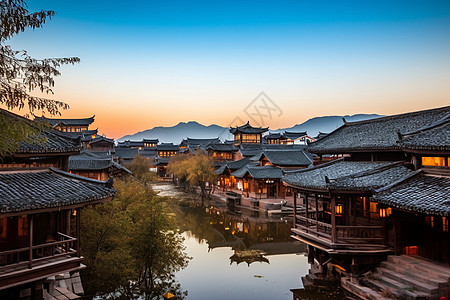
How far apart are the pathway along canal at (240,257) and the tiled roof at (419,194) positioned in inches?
299

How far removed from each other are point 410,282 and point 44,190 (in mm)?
15191

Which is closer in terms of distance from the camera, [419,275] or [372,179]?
[419,275]

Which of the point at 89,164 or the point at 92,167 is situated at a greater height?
the point at 89,164

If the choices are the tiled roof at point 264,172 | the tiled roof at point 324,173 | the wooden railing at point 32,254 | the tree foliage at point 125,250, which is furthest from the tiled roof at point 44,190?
the tiled roof at point 264,172

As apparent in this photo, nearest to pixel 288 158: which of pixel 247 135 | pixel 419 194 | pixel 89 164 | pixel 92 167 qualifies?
pixel 247 135

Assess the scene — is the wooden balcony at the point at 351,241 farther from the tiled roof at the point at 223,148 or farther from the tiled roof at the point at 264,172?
the tiled roof at the point at 223,148

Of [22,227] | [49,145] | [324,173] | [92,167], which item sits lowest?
[22,227]

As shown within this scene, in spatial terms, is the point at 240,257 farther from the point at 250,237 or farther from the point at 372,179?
the point at 372,179

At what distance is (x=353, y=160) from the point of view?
69.5 ft

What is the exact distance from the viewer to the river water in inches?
734

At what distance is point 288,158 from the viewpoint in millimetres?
49812

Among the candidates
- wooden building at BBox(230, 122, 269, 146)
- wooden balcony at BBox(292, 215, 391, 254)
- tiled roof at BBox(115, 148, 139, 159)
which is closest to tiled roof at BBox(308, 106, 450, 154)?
wooden balcony at BBox(292, 215, 391, 254)

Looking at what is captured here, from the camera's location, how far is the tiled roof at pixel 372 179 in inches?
608

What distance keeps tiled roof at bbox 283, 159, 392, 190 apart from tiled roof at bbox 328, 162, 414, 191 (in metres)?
0.53
